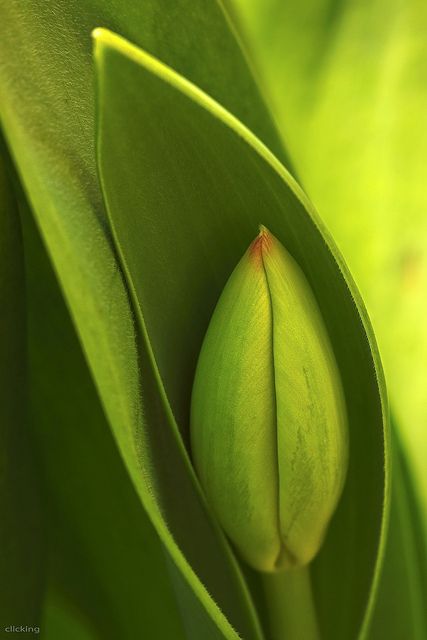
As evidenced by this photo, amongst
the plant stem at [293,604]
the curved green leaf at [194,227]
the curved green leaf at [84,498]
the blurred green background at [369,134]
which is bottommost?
Answer: the plant stem at [293,604]

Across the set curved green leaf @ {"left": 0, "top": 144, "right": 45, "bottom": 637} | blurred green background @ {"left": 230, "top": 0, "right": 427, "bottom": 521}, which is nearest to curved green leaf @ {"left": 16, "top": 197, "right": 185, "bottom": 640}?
curved green leaf @ {"left": 0, "top": 144, "right": 45, "bottom": 637}

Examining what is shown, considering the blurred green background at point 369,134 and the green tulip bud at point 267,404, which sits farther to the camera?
the blurred green background at point 369,134

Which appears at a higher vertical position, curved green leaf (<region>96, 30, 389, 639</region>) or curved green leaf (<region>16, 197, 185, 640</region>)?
curved green leaf (<region>96, 30, 389, 639</region>)

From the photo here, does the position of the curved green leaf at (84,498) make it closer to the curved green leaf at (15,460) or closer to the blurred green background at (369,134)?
the curved green leaf at (15,460)

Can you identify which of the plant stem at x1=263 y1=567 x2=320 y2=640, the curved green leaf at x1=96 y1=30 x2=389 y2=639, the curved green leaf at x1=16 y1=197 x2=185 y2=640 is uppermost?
the curved green leaf at x1=96 y1=30 x2=389 y2=639

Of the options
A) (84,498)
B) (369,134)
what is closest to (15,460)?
(84,498)

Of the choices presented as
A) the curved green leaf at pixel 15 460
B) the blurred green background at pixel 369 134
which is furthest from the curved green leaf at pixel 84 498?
the blurred green background at pixel 369 134

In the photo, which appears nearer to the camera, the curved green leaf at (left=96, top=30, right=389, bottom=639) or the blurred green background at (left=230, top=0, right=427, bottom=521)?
the curved green leaf at (left=96, top=30, right=389, bottom=639)

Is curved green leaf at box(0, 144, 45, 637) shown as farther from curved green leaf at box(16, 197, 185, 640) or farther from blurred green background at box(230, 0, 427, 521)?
blurred green background at box(230, 0, 427, 521)
